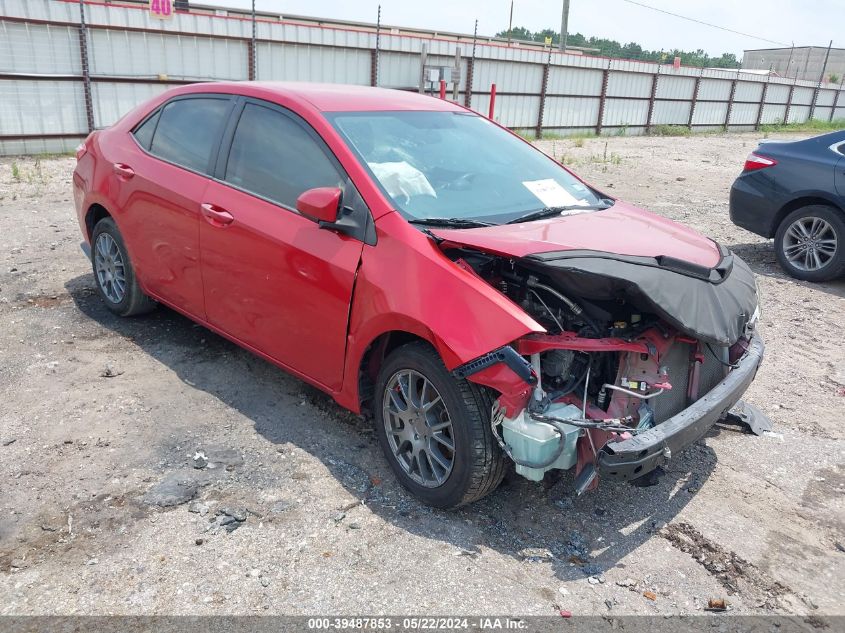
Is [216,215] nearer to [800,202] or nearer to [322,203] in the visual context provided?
[322,203]

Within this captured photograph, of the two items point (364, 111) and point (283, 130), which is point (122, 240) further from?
point (364, 111)

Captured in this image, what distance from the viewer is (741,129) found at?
31375mm

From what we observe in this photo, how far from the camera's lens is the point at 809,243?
7.21m

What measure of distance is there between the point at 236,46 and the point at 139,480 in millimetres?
14396

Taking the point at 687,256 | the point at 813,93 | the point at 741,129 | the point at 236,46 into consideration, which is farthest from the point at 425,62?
the point at 813,93

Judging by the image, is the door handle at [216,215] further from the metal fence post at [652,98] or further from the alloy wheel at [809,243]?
the metal fence post at [652,98]

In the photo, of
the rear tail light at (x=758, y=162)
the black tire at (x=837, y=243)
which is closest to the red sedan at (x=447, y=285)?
the black tire at (x=837, y=243)

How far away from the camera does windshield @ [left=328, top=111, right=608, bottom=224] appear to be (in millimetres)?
3477

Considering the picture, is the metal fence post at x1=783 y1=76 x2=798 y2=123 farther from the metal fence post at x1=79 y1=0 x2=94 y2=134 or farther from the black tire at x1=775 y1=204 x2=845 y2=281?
the metal fence post at x1=79 y1=0 x2=94 y2=134

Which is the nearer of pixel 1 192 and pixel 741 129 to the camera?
pixel 1 192

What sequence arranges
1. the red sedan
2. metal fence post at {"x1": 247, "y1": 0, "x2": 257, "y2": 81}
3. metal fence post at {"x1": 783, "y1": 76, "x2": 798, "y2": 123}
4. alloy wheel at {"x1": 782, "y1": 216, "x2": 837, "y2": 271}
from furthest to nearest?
metal fence post at {"x1": 783, "y1": 76, "x2": 798, "y2": 123} < metal fence post at {"x1": 247, "y1": 0, "x2": 257, "y2": 81} < alloy wheel at {"x1": 782, "y1": 216, "x2": 837, "y2": 271} < the red sedan

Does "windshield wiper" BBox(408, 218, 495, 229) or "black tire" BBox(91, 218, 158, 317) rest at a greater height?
"windshield wiper" BBox(408, 218, 495, 229)

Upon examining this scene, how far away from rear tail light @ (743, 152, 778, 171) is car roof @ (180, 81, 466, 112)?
4562 mm

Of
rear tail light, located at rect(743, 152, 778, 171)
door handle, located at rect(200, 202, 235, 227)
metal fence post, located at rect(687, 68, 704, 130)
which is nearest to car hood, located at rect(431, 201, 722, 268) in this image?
door handle, located at rect(200, 202, 235, 227)
